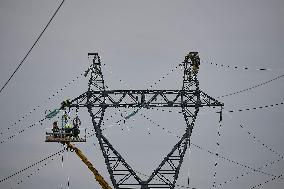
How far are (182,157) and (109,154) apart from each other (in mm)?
3321

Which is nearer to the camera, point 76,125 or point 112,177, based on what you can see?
point 112,177

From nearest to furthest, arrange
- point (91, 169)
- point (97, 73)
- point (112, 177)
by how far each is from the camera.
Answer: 1. point (112, 177)
2. point (97, 73)
3. point (91, 169)

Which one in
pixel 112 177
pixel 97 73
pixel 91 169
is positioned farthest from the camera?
pixel 91 169

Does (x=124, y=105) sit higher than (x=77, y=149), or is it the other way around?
(x=124, y=105)

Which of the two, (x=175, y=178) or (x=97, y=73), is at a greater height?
(x=97, y=73)

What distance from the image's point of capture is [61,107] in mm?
15352

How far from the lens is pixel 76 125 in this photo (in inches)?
673

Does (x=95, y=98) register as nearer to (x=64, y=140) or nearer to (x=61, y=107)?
(x=61, y=107)

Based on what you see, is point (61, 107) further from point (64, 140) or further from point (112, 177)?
point (112, 177)

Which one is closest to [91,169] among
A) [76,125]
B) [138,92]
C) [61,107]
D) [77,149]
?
[77,149]

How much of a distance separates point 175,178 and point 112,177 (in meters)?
2.80

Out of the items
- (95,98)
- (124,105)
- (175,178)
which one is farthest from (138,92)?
(175,178)

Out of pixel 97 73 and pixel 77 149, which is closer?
pixel 97 73

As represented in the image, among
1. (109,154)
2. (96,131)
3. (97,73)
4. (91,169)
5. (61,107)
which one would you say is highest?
(97,73)
